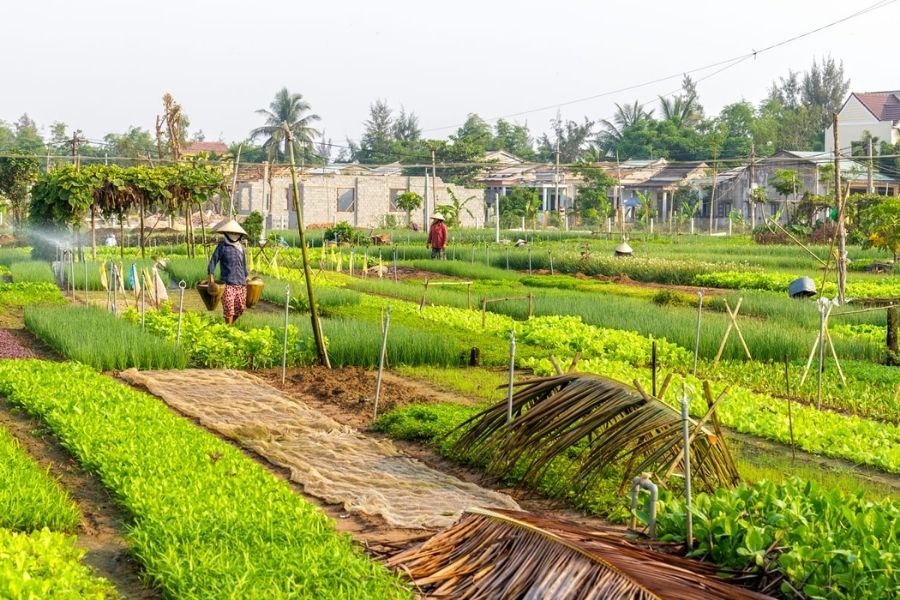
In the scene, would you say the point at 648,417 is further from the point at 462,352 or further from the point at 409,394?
the point at 462,352

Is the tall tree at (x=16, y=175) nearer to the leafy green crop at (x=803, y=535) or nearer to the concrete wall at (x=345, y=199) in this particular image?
the concrete wall at (x=345, y=199)

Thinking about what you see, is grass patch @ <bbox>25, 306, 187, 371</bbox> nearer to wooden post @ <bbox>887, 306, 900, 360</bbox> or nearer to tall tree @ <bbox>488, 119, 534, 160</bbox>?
wooden post @ <bbox>887, 306, 900, 360</bbox>

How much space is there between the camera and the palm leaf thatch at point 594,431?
6.59m

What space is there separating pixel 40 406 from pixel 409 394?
3.52m

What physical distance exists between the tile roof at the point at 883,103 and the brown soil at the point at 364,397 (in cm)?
5243

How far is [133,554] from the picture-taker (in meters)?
5.93

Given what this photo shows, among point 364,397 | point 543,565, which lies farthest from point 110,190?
point 543,565

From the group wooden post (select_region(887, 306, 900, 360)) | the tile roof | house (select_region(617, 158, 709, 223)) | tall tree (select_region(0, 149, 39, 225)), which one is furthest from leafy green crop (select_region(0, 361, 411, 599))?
the tile roof

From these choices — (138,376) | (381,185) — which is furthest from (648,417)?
(381,185)

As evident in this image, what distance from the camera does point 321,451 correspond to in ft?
28.7

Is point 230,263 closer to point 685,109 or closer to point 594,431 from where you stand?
point 594,431

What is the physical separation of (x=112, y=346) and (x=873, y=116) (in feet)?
176

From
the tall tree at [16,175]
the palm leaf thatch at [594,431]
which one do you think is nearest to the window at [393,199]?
the tall tree at [16,175]

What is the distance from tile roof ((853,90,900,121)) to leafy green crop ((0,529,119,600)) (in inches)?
2317
